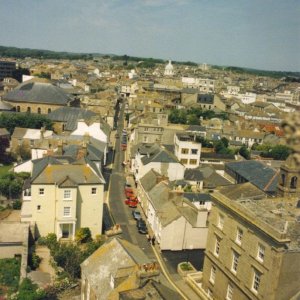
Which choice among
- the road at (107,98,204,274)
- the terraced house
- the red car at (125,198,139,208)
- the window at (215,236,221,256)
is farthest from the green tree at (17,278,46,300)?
the red car at (125,198,139,208)

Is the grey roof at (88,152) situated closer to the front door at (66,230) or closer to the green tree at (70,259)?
the front door at (66,230)

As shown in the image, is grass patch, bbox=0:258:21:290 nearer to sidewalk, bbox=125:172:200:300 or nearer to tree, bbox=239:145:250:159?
sidewalk, bbox=125:172:200:300

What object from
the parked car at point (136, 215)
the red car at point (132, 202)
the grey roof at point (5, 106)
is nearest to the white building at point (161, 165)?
the red car at point (132, 202)

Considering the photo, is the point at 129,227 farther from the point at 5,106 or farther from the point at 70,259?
the point at 5,106

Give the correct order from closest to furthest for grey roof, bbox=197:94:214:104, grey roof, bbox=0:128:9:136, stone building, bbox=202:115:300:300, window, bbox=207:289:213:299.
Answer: stone building, bbox=202:115:300:300 < window, bbox=207:289:213:299 < grey roof, bbox=0:128:9:136 < grey roof, bbox=197:94:214:104

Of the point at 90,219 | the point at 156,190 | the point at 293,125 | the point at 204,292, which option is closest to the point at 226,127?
the point at 156,190

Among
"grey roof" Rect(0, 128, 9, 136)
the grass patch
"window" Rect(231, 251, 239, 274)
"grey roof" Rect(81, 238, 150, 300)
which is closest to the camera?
"grey roof" Rect(81, 238, 150, 300)

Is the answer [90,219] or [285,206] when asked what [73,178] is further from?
[285,206]
